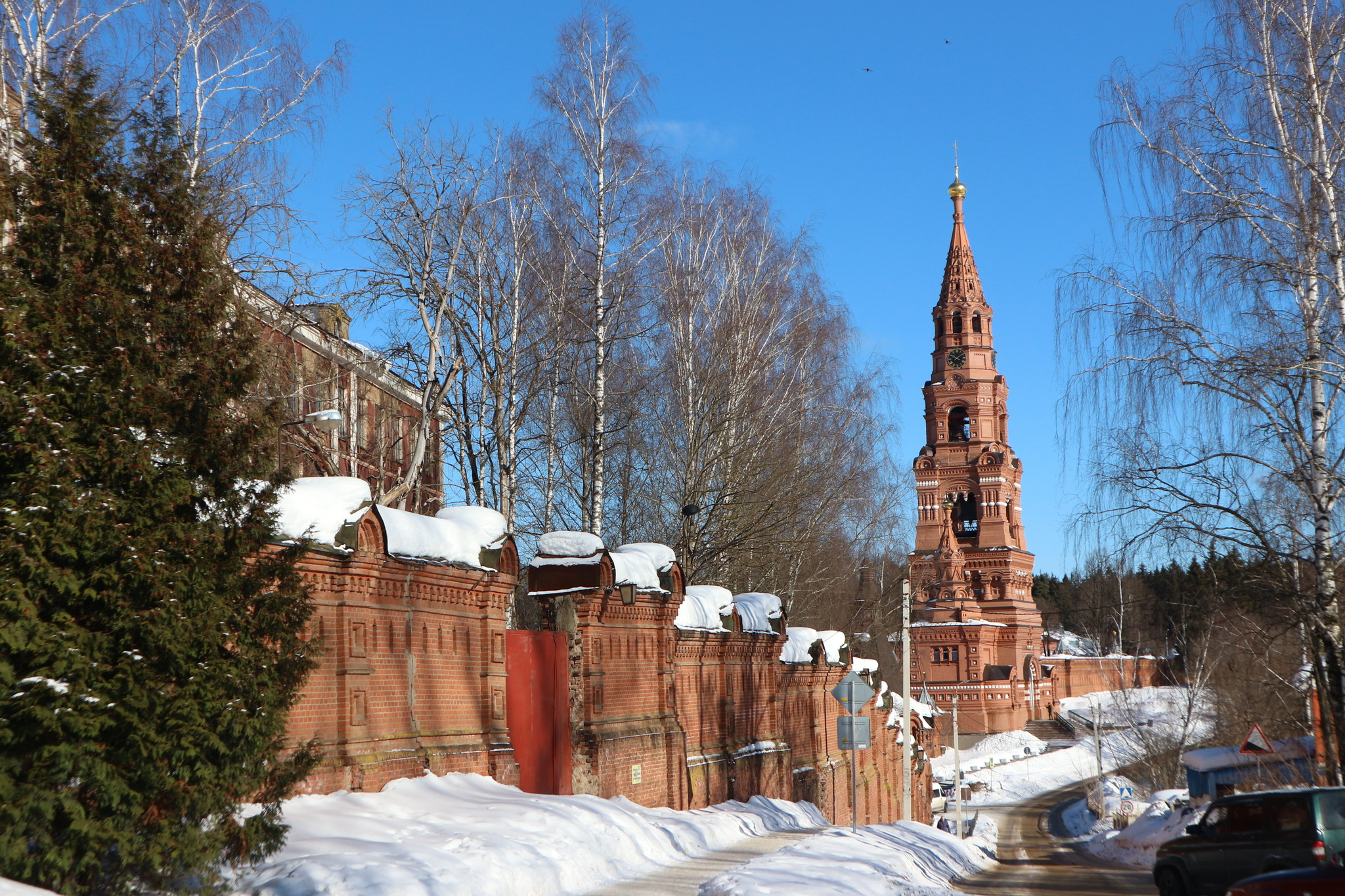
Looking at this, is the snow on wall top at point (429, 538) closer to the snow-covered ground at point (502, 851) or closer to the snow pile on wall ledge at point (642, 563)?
the snow-covered ground at point (502, 851)

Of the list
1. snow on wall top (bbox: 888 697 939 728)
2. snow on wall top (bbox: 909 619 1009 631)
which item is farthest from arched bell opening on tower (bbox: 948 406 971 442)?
snow on wall top (bbox: 888 697 939 728)

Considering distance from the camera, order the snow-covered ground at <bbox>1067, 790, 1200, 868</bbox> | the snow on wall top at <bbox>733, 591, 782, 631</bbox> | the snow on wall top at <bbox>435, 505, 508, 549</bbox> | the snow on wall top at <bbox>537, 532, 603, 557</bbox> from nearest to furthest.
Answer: the snow on wall top at <bbox>435, 505, 508, 549</bbox> < the snow on wall top at <bbox>537, 532, 603, 557</bbox> < the snow on wall top at <bbox>733, 591, 782, 631</bbox> < the snow-covered ground at <bbox>1067, 790, 1200, 868</bbox>

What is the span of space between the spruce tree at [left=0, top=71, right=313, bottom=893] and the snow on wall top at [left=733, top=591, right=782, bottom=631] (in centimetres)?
1399

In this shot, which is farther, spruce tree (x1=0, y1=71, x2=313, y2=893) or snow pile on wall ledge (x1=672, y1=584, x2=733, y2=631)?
snow pile on wall ledge (x1=672, y1=584, x2=733, y2=631)

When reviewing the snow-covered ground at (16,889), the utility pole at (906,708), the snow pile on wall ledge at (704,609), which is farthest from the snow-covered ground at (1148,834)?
the snow-covered ground at (16,889)

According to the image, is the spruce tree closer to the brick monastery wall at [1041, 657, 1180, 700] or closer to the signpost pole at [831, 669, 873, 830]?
the signpost pole at [831, 669, 873, 830]

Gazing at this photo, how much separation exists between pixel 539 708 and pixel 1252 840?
7.89 m

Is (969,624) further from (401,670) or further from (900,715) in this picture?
(401,670)

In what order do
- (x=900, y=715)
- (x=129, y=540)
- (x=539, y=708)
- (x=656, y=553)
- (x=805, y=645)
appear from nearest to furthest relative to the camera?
(x=129, y=540) < (x=539, y=708) < (x=656, y=553) < (x=805, y=645) < (x=900, y=715)

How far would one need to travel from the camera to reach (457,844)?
8922mm

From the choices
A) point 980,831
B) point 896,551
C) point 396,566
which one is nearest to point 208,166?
point 396,566

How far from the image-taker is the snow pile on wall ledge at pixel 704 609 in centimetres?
1780

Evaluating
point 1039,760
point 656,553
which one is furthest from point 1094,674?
point 656,553

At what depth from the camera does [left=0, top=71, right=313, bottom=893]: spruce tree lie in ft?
19.7
